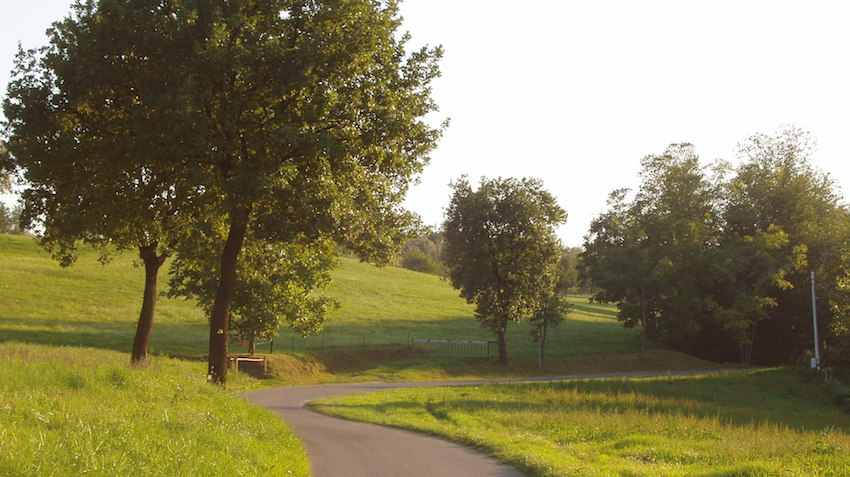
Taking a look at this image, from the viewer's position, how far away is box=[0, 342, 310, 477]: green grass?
19.4 ft

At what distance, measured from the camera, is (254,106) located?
15773mm

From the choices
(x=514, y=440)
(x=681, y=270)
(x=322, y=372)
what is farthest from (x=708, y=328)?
(x=514, y=440)

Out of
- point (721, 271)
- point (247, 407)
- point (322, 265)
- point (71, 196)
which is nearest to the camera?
point (247, 407)

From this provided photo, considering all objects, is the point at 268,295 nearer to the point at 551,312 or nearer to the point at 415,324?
the point at 551,312

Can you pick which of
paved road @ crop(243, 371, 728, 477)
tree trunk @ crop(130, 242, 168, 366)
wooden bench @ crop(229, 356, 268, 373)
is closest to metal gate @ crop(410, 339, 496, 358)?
wooden bench @ crop(229, 356, 268, 373)

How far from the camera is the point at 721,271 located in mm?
50438

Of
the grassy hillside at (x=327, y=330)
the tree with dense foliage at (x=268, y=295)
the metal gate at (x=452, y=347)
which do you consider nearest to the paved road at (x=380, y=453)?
the tree with dense foliage at (x=268, y=295)

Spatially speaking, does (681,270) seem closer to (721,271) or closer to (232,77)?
(721,271)

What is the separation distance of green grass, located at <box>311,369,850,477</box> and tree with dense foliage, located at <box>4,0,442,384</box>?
236 inches

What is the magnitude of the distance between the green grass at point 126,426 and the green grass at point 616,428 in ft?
15.5

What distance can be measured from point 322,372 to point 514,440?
22766mm

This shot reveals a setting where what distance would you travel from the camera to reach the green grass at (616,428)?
10.7 meters

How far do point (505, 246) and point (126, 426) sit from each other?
113 feet

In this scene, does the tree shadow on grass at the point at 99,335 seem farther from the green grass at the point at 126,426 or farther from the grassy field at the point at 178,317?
the green grass at the point at 126,426
